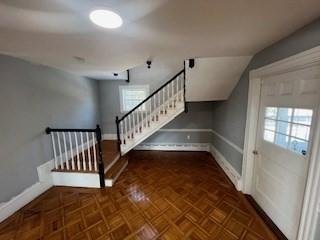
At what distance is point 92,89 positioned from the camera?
15.1 feet

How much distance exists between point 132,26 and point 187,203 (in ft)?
7.86

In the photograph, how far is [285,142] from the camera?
1.83m

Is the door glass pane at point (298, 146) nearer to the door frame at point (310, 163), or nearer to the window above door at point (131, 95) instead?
the door frame at point (310, 163)

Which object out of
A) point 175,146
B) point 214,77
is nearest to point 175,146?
point 175,146

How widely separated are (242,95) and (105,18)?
245 centimetres

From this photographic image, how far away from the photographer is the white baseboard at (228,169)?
2.75m

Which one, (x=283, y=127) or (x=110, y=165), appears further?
(x=110, y=165)

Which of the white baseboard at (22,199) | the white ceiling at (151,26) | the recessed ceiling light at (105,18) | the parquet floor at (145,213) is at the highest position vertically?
the white ceiling at (151,26)

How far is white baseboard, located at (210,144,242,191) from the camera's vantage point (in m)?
2.75

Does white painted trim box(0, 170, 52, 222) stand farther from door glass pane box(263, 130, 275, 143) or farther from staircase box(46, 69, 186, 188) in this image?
door glass pane box(263, 130, 275, 143)

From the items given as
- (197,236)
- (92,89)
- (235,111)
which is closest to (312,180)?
(197,236)

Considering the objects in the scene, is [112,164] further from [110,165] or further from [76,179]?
[76,179]

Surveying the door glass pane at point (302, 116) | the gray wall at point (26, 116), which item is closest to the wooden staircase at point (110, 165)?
the gray wall at point (26, 116)

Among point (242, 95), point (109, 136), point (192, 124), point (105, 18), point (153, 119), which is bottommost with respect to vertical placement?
point (109, 136)
